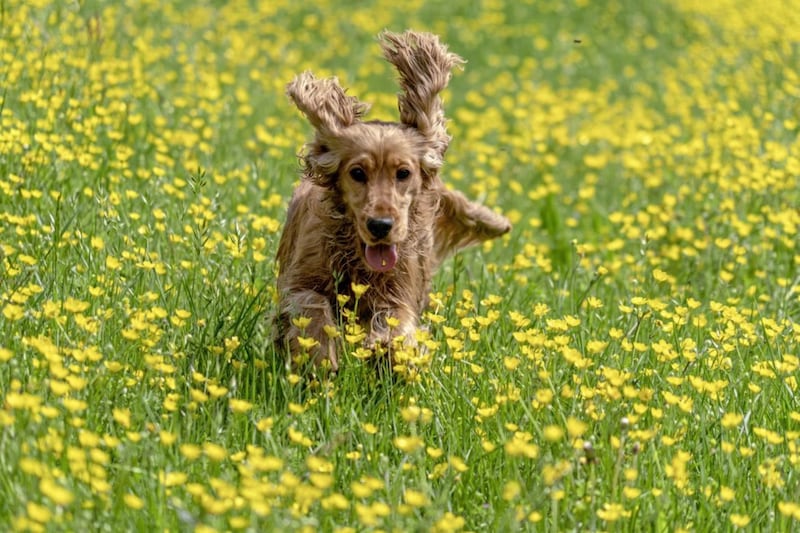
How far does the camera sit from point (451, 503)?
344cm

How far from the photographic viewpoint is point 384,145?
4.36 m

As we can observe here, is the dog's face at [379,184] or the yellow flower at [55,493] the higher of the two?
the dog's face at [379,184]

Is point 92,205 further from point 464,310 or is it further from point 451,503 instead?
point 451,503

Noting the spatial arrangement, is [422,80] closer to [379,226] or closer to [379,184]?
[379,184]

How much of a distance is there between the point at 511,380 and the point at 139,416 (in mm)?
1217

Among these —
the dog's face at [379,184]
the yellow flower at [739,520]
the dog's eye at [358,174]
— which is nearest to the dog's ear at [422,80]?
the dog's face at [379,184]

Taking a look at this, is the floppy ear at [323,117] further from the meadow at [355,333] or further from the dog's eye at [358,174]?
the meadow at [355,333]

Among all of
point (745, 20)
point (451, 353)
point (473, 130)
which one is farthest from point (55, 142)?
point (745, 20)

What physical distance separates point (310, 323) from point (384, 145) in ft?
2.21

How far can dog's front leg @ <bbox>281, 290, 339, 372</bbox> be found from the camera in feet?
14.1

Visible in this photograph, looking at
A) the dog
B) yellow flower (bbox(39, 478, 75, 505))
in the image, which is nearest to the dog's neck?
the dog

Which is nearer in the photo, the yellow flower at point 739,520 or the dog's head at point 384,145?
the yellow flower at point 739,520

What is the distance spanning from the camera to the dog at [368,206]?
434cm

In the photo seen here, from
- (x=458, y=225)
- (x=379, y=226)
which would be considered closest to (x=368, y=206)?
(x=379, y=226)
